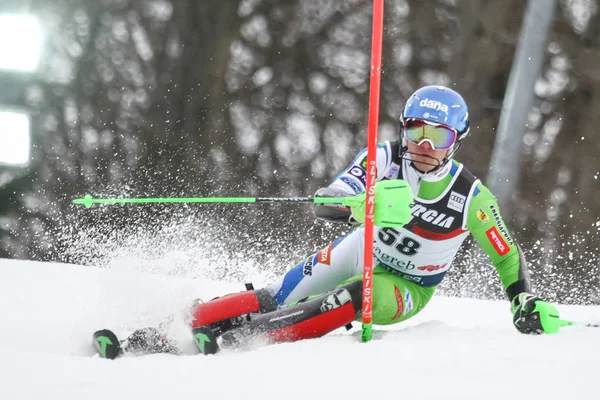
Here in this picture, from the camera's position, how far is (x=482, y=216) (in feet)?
14.1

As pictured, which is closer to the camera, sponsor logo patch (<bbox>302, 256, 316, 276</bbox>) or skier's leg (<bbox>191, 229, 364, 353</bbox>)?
skier's leg (<bbox>191, 229, 364, 353</bbox>)

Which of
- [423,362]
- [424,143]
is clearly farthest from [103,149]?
[423,362]

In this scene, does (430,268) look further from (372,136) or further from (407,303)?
(372,136)

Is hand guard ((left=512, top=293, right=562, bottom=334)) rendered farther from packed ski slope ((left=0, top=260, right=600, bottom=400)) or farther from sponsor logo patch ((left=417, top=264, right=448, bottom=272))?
sponsor logo patch ((left=417, top=264, right=448, bottom=272))

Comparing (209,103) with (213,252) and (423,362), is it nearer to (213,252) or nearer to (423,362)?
(213,252)

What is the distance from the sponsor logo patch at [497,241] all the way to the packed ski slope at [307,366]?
1.35ft

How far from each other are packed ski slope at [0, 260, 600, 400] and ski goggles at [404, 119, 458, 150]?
79 cm

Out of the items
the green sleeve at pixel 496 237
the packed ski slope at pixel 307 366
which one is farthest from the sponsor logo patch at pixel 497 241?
the packed ski slope at pixel 307 366

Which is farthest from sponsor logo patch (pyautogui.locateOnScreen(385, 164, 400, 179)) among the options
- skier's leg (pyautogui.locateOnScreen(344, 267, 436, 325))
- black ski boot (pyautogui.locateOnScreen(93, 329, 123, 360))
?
black ski boot (pyautogui.locateOnScreen(93, 329, 123, 360))

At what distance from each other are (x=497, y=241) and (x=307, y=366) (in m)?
1.50

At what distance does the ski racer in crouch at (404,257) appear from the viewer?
12.8 ft

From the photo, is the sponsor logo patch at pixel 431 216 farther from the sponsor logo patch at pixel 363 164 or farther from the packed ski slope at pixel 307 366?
the packed ski slope at pixel 307 366

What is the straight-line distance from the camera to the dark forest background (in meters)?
8.63

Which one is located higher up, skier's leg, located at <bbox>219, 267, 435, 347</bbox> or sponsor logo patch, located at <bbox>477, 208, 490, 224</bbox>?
sponsor logo patch, located at <bbox>477, 208, 490, 224</bbox>
